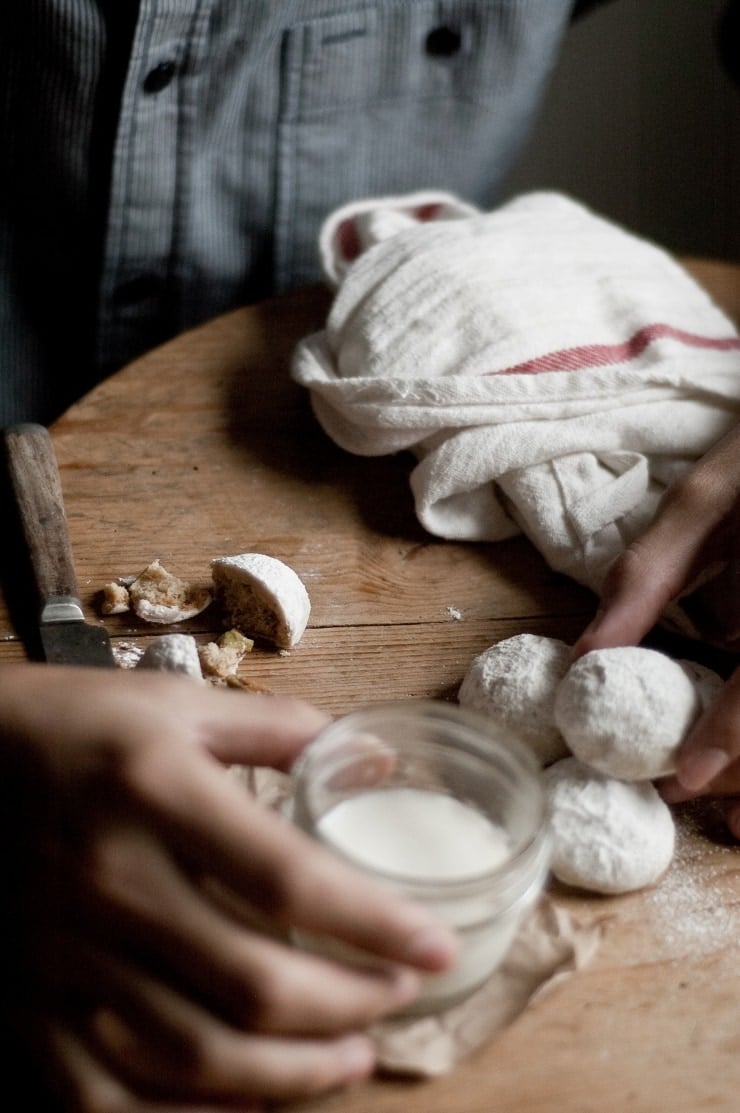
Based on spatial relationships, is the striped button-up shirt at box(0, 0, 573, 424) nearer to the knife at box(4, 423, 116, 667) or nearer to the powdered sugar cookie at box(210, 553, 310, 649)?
the knife at box(4, 423, 116, 667)

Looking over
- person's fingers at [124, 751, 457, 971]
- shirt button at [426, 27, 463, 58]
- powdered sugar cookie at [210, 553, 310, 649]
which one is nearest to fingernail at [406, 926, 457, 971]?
person's fingers at [124, 751, 457, 971]

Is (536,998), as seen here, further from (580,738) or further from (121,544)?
(121,544)

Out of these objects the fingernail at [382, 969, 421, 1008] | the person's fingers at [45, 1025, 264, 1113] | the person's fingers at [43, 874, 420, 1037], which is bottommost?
the person's fingers at [45, 1025, 264, 1113]

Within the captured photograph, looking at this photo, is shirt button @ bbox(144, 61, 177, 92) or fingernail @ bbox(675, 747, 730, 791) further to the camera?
shirt button @ bbox(144, 61, 177, 92)

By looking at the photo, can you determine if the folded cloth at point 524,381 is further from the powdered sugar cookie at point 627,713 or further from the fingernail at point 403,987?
the fingernail at point 403,987

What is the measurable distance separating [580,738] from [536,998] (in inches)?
6.5

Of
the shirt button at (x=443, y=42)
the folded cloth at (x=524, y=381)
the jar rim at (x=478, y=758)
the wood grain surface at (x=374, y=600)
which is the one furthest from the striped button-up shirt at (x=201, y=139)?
the jar rim at (x=478, y=758)

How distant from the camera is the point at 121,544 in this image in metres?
0.96

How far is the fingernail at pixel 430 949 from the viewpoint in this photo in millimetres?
525

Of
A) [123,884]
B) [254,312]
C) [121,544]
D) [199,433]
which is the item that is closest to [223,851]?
[123,884]

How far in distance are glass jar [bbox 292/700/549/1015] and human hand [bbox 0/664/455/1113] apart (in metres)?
0.04

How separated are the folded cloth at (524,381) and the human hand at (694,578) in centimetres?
5

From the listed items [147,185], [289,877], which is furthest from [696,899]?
[147,185]

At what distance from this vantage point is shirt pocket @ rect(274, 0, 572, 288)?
125 centimetres
